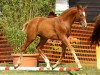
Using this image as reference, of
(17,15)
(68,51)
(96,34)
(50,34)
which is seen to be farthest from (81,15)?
(68,51)

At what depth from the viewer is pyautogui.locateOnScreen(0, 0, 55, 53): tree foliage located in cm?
1501

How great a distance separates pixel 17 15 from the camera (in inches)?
609

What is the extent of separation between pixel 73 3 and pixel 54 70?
819cm

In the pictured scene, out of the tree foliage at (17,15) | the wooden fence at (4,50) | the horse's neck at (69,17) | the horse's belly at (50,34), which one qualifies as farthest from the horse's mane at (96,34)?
the wooden fence at (4,50)

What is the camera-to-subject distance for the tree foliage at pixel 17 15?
1501 cm

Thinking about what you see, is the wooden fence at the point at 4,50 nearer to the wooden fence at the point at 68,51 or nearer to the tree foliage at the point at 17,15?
the wooden fence at the point at 68,51

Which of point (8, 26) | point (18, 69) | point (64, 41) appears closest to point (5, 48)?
point (8, 26)

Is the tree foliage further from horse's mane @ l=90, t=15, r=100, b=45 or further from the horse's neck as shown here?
horse's mane @ l=90, t=15, r=100, b=45

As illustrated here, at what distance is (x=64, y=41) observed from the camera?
1177cm

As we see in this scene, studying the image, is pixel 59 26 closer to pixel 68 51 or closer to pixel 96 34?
pixel 96 34

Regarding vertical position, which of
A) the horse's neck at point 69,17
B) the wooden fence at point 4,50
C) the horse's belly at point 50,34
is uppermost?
the horse's neck at point 69,17

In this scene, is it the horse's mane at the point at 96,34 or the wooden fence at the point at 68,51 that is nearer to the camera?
the horse's mane at the point at 96,34

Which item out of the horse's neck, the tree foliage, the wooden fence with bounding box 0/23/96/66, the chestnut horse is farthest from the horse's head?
the wooden fence with bounding box 0/23/96/66

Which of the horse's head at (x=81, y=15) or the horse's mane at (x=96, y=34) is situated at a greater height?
the horse's head at (x=81, y=15)
